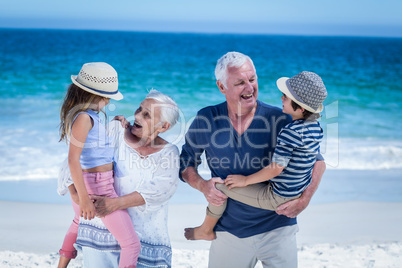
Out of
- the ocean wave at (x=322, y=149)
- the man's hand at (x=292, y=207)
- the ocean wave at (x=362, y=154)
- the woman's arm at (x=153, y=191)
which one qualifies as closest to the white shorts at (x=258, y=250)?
the man's hand at (x=292, y=207)

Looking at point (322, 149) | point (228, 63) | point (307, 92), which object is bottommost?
point (322, 149)

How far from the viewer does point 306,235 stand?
434 centimetres

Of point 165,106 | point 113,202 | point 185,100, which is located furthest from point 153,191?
point 185,100

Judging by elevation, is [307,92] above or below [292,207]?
above

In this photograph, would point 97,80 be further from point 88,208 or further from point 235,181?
point 235,181

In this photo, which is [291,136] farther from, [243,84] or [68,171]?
[68,171]

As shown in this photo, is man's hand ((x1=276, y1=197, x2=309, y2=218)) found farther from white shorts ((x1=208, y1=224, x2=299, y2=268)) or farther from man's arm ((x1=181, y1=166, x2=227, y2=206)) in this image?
man's arm ((x1=181, y1=166, x2=227, y2=206))

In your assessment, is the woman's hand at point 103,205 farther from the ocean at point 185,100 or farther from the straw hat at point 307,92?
the ocean at point 185,100

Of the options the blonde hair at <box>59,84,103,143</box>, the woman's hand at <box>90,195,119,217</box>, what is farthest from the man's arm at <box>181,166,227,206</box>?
the blonde hair at <box>59,84,103,143</box>

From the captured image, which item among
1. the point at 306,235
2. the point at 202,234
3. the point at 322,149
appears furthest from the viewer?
the point at 322,149

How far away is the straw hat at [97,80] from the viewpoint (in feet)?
8.11

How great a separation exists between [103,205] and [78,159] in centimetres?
26

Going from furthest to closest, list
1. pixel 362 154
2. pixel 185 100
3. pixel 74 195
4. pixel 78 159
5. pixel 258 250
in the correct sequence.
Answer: pixel 185 100, pixel 362 154, pixel 258 250, pixel 74 195, pixel 78 159

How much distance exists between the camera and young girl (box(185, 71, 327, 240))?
7.97ft
